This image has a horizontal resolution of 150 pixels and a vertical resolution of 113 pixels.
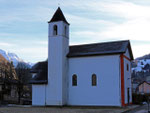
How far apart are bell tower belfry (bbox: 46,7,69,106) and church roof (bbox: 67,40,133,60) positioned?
5.00ft

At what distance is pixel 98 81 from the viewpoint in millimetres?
30922

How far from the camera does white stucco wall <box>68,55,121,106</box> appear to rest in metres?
29.8

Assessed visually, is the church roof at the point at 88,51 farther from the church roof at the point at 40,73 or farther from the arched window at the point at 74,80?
the arched window at the point at 74,80

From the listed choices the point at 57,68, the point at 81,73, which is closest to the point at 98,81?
the point at 81,73

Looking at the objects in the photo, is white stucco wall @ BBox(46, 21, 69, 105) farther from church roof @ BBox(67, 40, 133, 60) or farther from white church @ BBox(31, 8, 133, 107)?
church roof @ BBox(67, 40, 133, 60)

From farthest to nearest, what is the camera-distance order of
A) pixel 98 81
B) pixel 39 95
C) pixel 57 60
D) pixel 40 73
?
pixel 40 73 < pixel 39 95 < pixel 57 60 < pixel 98 81

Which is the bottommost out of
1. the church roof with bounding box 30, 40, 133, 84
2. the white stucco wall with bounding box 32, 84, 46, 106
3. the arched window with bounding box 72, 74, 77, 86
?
the white stucco wall with bounding box 32, 84, 46, 106

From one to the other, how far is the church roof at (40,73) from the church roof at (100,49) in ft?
15.7

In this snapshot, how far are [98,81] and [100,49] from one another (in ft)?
14.8

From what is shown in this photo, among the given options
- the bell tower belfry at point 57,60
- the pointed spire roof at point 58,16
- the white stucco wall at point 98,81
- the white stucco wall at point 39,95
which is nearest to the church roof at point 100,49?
the white stucco wall at point 98,81

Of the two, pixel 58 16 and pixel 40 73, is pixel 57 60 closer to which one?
pixel 40 73

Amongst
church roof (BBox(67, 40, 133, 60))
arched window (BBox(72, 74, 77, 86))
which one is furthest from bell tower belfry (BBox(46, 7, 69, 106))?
church roof (BBox(67, 40, 133, 60))

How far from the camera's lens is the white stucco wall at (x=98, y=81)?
29828 mm

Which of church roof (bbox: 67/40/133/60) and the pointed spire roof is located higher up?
the pointed spire roof
